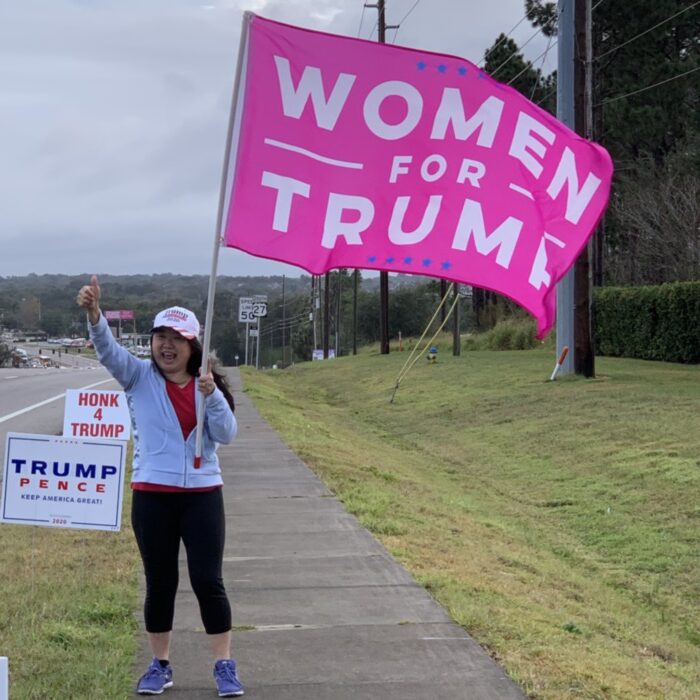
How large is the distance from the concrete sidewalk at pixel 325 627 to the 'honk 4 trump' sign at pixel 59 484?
2.51ft

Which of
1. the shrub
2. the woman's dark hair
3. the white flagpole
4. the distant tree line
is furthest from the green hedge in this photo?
the woman's dark hair

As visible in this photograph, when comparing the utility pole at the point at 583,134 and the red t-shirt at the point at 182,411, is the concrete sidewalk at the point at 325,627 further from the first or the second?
the utility pole at the point at 583,134

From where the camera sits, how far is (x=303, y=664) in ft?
16.9

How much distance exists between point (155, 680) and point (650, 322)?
86.1 feet

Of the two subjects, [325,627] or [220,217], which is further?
[325,627]

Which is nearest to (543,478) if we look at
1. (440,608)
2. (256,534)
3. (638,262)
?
(256,534)

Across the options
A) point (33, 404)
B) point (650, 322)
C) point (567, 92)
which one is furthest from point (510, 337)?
point (33, 404)

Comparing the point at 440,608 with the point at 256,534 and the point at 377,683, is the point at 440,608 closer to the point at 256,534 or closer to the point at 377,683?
the point at 377,683

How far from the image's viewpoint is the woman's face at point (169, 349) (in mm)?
4727

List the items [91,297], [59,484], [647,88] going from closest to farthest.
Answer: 1. [91,297]
2. [59,484]
3. [647,88]

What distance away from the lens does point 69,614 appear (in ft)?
19.2

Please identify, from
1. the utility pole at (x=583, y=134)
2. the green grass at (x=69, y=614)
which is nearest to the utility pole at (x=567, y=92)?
the utility pole at (x=583, y=134)

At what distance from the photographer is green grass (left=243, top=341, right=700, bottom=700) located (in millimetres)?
5902

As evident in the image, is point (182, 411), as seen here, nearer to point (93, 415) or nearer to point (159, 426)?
point (159, 426)
